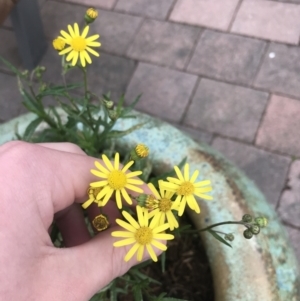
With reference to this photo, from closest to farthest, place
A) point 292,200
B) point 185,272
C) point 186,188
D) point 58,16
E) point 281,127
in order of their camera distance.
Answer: point 186,188 < point 185,272 < point 292,200 < point 281,127 < point 58,16

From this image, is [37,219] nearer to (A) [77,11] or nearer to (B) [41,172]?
(B) [41,172]

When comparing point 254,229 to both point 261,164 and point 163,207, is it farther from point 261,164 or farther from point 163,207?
point 261,164

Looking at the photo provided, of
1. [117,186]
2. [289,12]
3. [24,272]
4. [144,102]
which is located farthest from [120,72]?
[24,272]

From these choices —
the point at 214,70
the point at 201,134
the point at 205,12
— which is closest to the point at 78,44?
the point at 201,134

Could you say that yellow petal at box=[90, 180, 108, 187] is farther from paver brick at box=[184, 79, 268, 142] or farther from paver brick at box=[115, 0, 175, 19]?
paver brick at box=[115, 0, 175, 19]

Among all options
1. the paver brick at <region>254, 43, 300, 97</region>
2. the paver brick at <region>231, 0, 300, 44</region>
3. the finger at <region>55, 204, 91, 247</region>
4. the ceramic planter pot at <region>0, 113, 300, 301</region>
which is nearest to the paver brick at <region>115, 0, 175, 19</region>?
the paver brick at <region>231, 0, 300, 44</region>

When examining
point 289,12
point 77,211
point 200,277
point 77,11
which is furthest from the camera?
point 77,11
